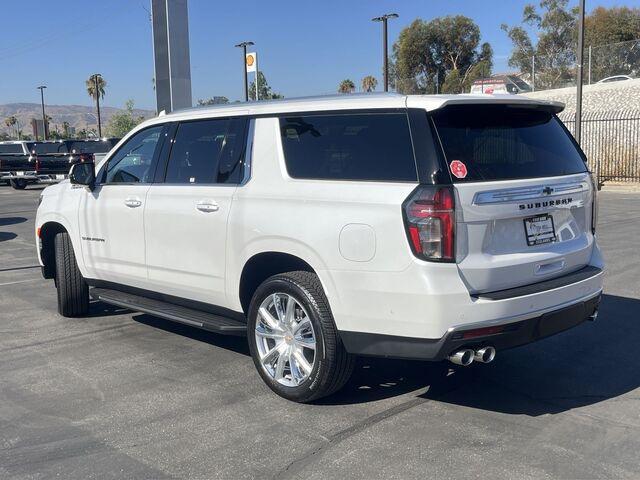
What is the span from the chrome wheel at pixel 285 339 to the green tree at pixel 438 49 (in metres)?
53.2

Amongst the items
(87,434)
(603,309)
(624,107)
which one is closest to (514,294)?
(87,434)

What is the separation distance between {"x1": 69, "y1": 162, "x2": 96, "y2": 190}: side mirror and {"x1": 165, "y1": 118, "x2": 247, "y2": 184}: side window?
1.10 meters

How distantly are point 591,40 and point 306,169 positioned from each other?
51.4m

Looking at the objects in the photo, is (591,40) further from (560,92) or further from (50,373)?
(50,373)

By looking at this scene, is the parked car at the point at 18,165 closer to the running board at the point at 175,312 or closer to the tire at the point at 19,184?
the tire at the point at 19,184

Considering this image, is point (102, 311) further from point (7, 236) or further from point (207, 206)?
point (7, 236)

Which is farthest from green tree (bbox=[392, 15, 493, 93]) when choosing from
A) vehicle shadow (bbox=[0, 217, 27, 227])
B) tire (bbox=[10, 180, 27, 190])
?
vehicle shadow (bbox=[0, 217, 27, 227])

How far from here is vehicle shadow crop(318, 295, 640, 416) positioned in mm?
4594

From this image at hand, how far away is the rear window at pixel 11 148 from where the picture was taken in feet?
92.8

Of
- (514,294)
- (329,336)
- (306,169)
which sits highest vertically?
(306,169)

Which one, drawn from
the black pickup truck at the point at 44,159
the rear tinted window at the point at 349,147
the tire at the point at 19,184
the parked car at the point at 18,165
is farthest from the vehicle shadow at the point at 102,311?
the tire at the point at 19,184

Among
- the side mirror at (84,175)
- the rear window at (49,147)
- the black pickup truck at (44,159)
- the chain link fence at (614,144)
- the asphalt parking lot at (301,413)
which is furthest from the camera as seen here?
the rear window at (49,147)

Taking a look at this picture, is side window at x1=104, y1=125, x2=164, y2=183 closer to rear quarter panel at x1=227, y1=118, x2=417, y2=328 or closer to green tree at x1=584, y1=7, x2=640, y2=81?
rear quarter panel at x1=227, y1=118, x2=417, y2=328

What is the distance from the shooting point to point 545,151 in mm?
4527
